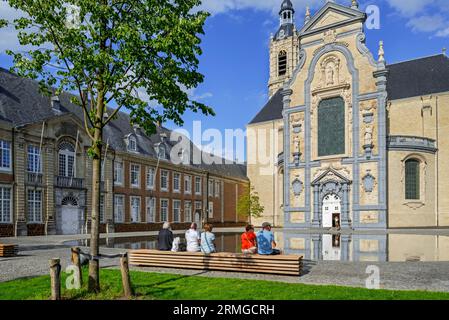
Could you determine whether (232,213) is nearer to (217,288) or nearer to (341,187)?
(341,187)

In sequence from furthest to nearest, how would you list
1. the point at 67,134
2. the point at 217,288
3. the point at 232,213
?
the point at 232,213
the point at 67,134
the point at 217,288

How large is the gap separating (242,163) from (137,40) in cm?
6349

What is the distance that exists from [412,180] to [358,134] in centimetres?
650

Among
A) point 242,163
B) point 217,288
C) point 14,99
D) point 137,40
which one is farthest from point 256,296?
point 242,163

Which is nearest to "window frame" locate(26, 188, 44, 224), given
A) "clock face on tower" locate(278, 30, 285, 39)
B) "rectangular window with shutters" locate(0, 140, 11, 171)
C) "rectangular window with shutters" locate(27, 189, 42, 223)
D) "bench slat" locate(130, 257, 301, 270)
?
"rectangular window with shutters" locate(27, 189, 42, 223)

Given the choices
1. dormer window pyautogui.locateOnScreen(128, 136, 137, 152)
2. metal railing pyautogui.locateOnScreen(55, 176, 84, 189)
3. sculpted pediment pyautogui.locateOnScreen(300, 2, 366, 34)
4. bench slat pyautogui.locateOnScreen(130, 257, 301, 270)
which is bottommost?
bench slat pyautogui.locateOnScreen(130, 257, 301, 270)

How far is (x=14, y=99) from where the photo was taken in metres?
29.6

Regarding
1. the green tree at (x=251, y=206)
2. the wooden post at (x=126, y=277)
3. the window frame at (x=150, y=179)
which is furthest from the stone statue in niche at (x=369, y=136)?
the wooden post at (x=126, y=277)

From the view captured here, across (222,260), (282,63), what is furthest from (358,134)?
(282,63)

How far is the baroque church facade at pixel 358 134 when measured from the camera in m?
35.7

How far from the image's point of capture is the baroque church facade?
35.7 metres

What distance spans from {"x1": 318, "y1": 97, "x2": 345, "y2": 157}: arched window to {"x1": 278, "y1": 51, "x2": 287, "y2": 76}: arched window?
92.7ft

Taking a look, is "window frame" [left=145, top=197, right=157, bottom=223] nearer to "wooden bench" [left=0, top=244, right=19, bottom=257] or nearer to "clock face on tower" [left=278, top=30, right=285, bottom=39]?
"wooden bench" [left=0, top=244, right=19, bottom=257]

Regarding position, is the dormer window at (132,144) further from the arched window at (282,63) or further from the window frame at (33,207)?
the arched window at (282,63)
